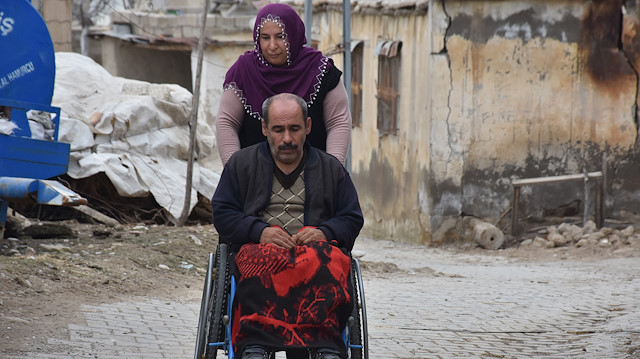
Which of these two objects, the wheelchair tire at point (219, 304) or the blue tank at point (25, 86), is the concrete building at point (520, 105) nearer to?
the blue tank at point (25, 86)

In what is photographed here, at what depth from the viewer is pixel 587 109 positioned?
12.2 meters

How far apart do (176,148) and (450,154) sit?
380 cm

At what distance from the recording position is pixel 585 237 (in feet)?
38.7

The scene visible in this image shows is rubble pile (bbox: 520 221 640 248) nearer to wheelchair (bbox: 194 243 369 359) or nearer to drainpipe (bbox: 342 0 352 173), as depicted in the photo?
drainpipe (bbox: 342 0 352 173)

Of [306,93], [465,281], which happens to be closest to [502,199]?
[465,281]

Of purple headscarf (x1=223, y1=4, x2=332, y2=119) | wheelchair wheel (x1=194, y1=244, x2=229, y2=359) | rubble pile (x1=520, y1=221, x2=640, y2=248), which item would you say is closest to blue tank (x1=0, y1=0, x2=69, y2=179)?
purple headscarf (x1=223, y1=4, x2=332, y2=119)

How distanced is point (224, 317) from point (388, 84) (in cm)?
1081

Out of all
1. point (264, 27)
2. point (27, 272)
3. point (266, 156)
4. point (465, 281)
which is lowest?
point (465, 281)

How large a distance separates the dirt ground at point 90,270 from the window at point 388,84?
447 centimetres

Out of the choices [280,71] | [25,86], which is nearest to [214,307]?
[280,71]

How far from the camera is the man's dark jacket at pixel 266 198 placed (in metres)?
3.60

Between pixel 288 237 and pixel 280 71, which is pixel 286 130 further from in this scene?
pixel 280 71

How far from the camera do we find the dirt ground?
5668mm

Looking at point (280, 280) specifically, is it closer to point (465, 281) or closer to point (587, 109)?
point (465, 281)
